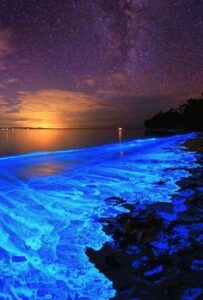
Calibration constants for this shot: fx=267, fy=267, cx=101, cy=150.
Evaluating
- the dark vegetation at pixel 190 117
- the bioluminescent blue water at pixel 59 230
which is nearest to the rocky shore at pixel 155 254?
the bioluminescent blue water at pixel 59 230

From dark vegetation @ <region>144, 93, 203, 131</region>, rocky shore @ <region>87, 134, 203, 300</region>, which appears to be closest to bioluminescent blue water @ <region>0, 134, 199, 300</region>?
rocky shore @ <region>87, 134, 203, 300</region>

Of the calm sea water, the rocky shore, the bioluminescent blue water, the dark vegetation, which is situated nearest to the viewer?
the rocky shore

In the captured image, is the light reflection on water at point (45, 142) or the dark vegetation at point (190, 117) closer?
the light reflection on water at point (45, 142)

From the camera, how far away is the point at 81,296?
370cm

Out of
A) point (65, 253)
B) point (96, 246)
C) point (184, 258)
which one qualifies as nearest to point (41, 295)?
point (65, 253)

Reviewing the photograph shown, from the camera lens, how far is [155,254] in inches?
184

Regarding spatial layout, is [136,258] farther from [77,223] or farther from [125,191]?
[125,191]

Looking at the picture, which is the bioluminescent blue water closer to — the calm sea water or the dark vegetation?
the calm sea water

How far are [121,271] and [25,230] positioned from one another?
2849mm

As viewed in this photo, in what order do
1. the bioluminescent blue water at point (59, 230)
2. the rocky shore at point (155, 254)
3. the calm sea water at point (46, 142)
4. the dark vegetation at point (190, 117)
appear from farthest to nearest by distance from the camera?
1. the dark vegetation at point (190, 117)
2. the calm sea water at point (46, 142)
3. the bioluminescent blue water at point (59, 230)
4. the rocky shore at point (155, 254)

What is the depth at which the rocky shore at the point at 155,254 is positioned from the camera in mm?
3785

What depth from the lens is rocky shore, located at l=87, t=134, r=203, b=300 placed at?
378cm

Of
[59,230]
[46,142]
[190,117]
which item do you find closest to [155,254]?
[59,230]

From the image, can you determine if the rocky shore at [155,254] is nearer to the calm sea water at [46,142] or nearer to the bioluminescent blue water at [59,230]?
the bioluminescent blue water at [59,230]
